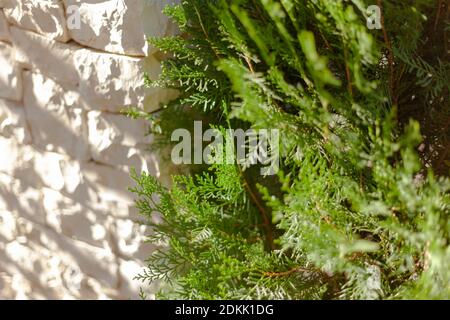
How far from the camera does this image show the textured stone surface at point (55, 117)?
2.14m

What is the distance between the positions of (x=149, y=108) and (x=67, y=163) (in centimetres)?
55

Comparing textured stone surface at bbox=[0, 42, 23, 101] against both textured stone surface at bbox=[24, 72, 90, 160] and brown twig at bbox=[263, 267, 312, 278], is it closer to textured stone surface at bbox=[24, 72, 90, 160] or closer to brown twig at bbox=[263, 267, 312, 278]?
textured stone surface at bbox=[24, 72, 90, 160]

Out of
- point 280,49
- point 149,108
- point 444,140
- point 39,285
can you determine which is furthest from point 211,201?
point 39,285

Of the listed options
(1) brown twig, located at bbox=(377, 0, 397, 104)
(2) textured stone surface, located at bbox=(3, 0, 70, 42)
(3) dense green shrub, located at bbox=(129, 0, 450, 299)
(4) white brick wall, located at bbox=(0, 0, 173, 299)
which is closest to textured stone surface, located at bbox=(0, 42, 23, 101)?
(4) white brick wall, located at bbox=(0, 0, 173, 299)

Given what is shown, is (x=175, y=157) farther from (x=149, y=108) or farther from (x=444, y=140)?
(x=444, y=140)

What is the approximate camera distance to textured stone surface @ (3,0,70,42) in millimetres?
2021

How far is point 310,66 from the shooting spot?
1189 millimetres

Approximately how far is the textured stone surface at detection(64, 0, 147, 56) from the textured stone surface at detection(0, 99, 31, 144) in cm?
53

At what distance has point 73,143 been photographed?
2193mm

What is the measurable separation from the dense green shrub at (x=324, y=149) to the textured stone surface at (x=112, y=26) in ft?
0.63

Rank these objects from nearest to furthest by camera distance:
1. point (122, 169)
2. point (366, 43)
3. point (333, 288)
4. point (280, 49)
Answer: point (366, 43)
point (280, 49)
point (333, 288)
point (122, 169)

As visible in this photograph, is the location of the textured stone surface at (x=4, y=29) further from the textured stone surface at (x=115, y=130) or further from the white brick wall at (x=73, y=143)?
the textured stone surface at (x=115, y=130)

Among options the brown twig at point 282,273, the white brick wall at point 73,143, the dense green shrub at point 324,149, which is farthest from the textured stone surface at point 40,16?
the brown twig at point 282,273

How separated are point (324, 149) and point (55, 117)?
1.24 meters
